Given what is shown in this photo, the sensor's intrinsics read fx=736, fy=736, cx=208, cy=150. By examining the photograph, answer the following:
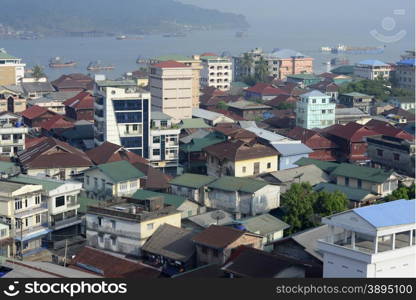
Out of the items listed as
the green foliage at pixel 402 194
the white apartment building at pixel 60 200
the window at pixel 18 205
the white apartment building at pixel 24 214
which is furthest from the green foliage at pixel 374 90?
the window at pixel 18 205

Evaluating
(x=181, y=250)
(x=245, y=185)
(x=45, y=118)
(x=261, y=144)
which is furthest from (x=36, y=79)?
(x=181, y=250)

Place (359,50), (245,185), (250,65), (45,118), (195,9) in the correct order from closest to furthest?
(245,185), (45,118), (250,65), (359,50), (195,9)

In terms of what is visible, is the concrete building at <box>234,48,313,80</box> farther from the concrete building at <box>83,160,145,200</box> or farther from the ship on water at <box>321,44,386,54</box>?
the ship on water at <box>321,44,386,54</box>

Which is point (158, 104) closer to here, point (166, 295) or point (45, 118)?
point (45, 118)

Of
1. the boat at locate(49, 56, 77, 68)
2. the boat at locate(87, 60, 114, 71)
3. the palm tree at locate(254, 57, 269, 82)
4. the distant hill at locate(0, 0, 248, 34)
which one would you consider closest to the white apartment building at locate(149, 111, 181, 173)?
the palm tree at locate(254, 57, 269, 82)

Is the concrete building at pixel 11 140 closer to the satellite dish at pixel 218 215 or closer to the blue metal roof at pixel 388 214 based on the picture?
the satellite dish at pixel 218 215

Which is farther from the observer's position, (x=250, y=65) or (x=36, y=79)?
(x=250, y=65)
